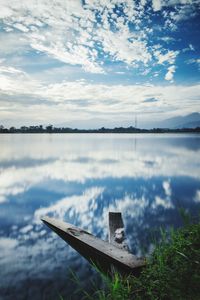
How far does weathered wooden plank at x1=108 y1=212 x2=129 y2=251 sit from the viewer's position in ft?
23.4

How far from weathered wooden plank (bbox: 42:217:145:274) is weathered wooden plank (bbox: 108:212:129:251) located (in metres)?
0.40

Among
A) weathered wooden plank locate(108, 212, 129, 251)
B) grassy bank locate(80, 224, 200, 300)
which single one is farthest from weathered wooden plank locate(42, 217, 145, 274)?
weathered wooden plank locate(108, 212, 129, 251)

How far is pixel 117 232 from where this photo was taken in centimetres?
781

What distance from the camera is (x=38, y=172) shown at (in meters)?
26.2

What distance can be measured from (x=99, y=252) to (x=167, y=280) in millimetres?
2048

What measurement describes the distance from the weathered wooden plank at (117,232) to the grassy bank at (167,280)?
3.68 ft

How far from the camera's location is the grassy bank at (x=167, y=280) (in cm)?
476

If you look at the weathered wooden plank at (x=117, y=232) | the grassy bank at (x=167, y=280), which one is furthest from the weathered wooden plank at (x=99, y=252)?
the weathered wooden plank at (x=117, y=232)

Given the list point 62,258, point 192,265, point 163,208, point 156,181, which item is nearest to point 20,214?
point 62,258

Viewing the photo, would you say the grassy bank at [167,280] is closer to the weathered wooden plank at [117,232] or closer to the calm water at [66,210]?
the weathered wooden plank at [117,232]

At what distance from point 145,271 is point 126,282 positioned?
508mm

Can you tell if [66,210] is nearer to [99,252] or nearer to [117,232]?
[117,232]

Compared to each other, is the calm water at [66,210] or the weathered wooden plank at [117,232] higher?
the weathered wooden plank at [117,232]

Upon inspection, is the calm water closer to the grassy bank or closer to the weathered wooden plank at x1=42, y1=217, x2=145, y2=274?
the weathered wooden plank at x1=42, y1=217, x2=145, y2=274
